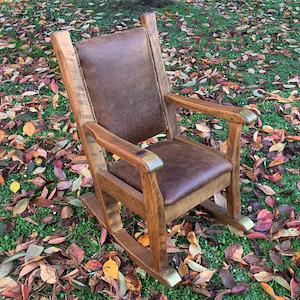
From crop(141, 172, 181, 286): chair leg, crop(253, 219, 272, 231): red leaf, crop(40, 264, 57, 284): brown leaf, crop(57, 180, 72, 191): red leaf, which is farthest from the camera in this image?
crop(57, 180, 72, 191): red leaf

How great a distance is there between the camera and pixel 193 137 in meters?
3.06

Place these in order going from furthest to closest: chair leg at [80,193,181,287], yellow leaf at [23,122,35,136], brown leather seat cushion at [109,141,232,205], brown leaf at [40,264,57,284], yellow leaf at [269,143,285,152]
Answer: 1. yellow leaf at [23,122,35,136]
2. yellow leaf at [269,143,285,152]
3. brown leaf at [40,264,57,284]
4. chair leg at [80,193,181,287]
5. brown leather seat cushion at [109,141,232,205]

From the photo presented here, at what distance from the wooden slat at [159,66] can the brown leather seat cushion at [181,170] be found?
248 millimetres

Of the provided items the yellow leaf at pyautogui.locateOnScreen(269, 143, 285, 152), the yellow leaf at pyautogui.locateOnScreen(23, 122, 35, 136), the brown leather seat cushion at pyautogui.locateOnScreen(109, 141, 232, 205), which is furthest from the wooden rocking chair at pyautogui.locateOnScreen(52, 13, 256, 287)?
the yellow leaf at pyautogui.locateOnScreen(23, 122, 35, 136)

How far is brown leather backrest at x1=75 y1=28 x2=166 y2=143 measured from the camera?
2.01 metres

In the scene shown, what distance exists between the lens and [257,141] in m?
2.94

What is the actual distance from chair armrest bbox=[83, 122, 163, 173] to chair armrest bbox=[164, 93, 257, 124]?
0.51 meters

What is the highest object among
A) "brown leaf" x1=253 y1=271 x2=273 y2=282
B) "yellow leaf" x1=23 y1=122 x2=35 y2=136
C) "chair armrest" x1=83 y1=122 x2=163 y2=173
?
"chair armrest" x1=83 y1=122 x2=163 y2=173

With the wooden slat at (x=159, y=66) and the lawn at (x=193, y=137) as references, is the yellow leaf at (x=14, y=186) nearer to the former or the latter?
the lawn at (x=193, y=137)

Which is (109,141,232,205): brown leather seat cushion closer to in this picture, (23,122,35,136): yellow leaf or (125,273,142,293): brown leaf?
(125,273,142,293): brown leaf

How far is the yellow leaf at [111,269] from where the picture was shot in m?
2.04

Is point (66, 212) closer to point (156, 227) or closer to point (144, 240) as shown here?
point (144, 240)

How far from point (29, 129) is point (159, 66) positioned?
1400 mm

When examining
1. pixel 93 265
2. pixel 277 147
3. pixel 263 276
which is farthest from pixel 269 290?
pixel 277 147
